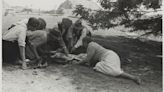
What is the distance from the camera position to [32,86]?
277cm

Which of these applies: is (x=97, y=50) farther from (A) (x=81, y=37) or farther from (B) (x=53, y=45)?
(B) (x=53, y=45)

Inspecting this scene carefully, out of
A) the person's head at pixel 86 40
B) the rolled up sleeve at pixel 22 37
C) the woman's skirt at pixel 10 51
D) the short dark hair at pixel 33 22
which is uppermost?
the short dark hair at pixel 33 22

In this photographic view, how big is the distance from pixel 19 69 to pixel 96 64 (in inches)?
32.6

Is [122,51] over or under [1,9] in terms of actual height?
under

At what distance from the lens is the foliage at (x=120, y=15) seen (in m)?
3.52

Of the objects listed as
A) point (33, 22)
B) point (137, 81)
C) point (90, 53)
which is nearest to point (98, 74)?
point (90, 53)

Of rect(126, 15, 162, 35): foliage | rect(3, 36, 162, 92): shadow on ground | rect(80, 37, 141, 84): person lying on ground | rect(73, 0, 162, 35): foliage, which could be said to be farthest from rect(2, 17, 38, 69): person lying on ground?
rect(126, 15, 162, 35): foliage

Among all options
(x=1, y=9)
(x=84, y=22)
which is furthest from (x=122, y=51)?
(x=1, y=9)

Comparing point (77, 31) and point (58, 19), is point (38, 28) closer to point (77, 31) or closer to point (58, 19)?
point (58, 19)

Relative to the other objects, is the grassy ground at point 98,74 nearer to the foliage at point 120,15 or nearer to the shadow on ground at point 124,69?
the shadow on ground at point 124,69

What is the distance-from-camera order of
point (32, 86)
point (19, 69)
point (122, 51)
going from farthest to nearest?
point (122, 51), point (19, 69), point (32, 86)

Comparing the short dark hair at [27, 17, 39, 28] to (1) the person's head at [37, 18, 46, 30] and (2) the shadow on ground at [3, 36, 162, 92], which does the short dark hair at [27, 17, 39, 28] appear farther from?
(2) the shadow on ground at [3, 36, 162, 92]

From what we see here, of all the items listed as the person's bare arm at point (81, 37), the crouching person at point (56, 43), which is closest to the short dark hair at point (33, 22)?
the crouching person at point (56, 43)

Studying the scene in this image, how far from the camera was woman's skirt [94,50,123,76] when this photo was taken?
10.5ft
